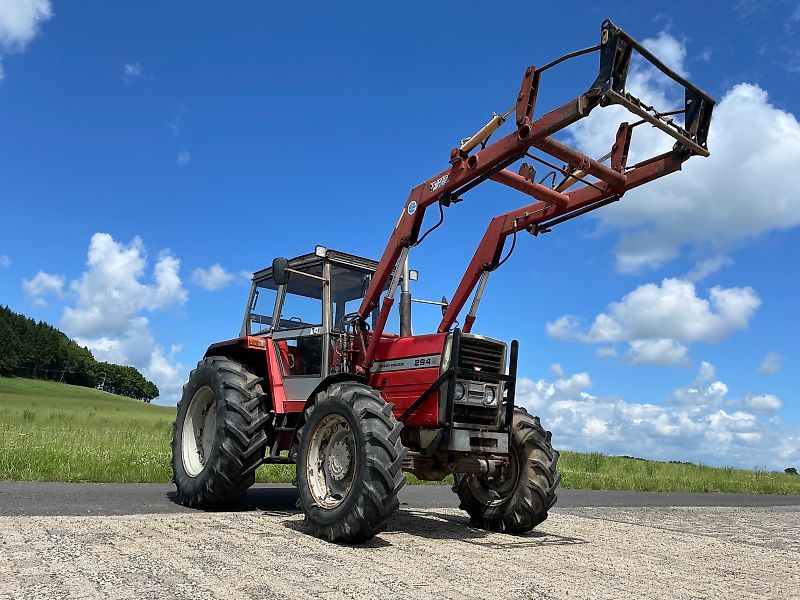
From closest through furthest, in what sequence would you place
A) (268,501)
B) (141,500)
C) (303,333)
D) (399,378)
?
(399,378) < (303,333) < (141,500) < (268,501)

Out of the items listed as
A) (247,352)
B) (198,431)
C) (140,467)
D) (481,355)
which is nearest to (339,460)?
(481,355)

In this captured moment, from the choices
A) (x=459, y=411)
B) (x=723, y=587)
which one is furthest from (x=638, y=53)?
(x=723, y=587)

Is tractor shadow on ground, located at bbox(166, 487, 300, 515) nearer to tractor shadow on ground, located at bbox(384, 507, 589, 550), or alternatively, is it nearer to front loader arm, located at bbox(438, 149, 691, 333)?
tractor shadow on ground, located at bbox(384, 507, 589, 550)

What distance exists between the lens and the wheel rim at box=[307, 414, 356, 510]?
22.5 feet

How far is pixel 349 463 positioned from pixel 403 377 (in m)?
1.15

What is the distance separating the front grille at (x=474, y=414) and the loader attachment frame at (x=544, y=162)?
1115mm

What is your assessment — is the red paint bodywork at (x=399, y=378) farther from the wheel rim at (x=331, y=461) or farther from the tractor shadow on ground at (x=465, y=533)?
the tractor shadow on ground at (x=465, y=533)

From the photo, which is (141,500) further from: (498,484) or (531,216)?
(531,216)

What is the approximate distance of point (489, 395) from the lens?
7.42m

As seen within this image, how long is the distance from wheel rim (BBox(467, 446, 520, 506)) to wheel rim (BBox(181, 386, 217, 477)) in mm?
3451

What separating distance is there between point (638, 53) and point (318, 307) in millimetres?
4649

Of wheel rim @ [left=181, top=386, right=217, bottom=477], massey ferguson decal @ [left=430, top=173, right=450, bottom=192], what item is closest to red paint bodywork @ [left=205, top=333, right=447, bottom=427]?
wheel rim @ [left=181, top=386, right=217, bottom=477]

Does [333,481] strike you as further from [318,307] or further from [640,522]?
[640,522]

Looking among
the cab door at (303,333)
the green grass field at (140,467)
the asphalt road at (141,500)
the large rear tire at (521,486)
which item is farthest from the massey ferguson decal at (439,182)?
the green grass field at (140,467)
